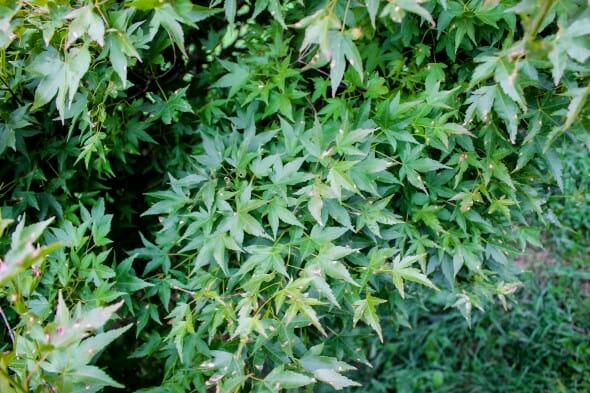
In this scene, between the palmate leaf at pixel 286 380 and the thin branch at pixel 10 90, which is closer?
the palmate leaf at pixel 286 380

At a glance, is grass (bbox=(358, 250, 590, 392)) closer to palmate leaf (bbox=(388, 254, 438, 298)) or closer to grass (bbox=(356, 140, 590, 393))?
grass (bbox=(356, 140, 590, 393))

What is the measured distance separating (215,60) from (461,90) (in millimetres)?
942

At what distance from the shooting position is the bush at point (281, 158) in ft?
5.13

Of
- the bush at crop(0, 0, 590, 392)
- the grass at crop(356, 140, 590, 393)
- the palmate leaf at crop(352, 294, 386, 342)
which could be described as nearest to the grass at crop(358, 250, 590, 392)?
the grass at crop(356, 140, 590, 393)

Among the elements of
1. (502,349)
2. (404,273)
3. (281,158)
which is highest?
(281,158)

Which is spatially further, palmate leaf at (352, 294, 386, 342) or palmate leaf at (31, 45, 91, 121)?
palmate leaf at (352, 294, 386, 342)

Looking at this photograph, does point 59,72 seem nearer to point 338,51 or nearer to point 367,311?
point 338,51

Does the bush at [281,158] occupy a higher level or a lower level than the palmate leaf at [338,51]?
lower

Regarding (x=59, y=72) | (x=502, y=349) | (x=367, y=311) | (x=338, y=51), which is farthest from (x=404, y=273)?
(x=502, y=349)

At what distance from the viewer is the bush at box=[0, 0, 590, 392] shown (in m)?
1.56

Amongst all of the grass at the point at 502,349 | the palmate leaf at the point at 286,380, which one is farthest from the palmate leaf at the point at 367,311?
the grass at the point at 502,349

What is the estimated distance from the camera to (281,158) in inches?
72.7

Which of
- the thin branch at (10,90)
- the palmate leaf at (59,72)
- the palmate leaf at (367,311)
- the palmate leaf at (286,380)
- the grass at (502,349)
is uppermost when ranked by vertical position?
the palmate leaf at (59,72)

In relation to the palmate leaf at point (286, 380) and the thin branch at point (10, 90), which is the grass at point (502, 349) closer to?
the palmate leaf at point (286, 380)
